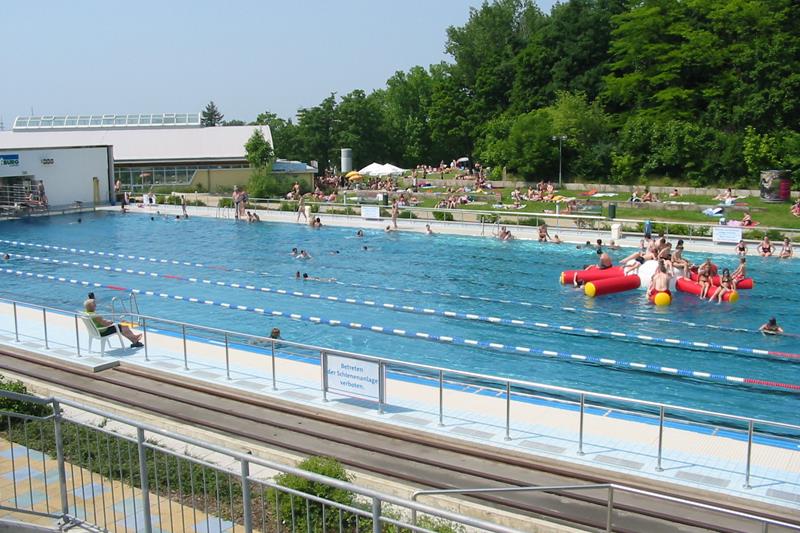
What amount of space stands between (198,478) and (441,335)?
12.1 metres

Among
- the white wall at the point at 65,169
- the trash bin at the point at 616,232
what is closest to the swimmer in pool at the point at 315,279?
the trash bin at the point at 616,232

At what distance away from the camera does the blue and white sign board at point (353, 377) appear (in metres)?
12.3

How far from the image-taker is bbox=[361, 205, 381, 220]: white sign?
39453mm

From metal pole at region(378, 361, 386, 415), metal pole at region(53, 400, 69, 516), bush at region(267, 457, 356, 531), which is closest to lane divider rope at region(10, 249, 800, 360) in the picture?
metal pole at region(378, 361, 386, 415)

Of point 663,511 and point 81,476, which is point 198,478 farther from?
point 663,511

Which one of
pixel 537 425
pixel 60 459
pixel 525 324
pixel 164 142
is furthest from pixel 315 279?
pixel 164 142

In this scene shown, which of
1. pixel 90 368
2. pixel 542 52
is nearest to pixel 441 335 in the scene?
pixel 90 368

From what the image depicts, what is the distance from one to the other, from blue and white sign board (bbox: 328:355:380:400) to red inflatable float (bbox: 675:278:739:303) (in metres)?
14.0

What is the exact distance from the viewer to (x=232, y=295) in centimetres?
2397

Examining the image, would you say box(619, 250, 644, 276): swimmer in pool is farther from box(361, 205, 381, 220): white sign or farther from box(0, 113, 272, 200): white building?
box(0, 113, 272, 200): white building

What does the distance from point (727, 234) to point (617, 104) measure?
1168 inches

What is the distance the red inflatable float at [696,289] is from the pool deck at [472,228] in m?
7.17

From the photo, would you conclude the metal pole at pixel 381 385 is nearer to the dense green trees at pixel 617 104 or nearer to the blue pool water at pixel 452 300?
the blue pool water at pixel 452 300

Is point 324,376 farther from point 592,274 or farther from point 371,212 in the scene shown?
point 371,212
